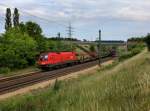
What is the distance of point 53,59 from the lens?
61906mm

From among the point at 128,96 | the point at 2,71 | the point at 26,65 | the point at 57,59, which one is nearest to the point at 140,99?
the point at 128,96

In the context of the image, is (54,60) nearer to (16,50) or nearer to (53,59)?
(53,59)

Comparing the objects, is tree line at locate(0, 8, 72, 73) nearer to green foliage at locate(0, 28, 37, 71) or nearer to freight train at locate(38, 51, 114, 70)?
green foliage at locate(0, 28, 37, 71)

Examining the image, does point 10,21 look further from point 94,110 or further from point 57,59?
point 94,110

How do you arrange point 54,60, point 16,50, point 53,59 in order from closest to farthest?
point 53,59 → point 54,60 → point 16,50

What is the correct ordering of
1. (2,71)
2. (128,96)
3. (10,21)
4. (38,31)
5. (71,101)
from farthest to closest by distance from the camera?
(10,21) < (38,31) < (2,71) < (71,101) < (128,96)

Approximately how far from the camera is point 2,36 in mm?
70188

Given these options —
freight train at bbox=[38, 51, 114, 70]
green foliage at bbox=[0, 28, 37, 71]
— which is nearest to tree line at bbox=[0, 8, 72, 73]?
green foliage at bbox=[0, 28, 37, 71]

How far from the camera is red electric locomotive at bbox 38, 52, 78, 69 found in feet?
197

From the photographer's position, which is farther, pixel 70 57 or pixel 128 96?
pixel 70 57

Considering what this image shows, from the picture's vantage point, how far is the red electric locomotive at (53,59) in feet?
197

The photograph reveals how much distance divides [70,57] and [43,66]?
1157 cm

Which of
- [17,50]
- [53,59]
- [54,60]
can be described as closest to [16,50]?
[17,50]

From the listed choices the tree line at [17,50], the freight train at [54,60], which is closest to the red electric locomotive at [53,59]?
the freight train at [54,60]
